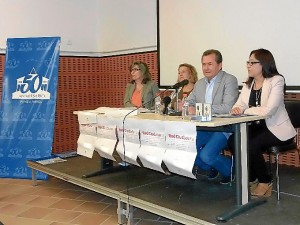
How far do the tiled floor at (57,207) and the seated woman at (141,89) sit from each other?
41.4 inches

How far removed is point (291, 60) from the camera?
10.9 ft

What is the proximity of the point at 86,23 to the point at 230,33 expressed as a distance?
2491mm

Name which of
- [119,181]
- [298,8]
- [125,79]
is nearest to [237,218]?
[119,181]

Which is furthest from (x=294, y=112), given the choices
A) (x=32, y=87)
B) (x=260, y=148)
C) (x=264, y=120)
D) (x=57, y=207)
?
(x=32, y=87)

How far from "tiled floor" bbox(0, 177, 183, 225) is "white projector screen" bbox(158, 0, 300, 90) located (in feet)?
5.73

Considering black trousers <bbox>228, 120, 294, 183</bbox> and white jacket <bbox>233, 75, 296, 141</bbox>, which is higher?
white jacket <bbox>233, 75, 296, 141</bbox>

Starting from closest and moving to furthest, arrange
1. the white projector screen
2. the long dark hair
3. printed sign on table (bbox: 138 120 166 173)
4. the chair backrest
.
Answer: printed sign on table (bbox: 138 120 166 173) → the long dark hair → the chair backrest → the white projector screen

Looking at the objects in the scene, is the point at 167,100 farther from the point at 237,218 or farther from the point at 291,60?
the point at 291,60

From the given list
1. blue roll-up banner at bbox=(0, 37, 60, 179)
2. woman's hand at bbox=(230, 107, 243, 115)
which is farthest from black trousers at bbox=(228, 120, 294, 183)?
blue roll-up banner at bbox=(0, 37, 60, 179)

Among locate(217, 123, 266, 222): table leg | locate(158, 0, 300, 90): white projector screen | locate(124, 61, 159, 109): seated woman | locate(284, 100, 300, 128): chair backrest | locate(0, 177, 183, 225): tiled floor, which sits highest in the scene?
locate(158, 0, 300, 90): white projector screen

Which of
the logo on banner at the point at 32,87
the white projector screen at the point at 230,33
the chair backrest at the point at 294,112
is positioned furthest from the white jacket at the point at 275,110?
the logo on banner at the point at 32,87

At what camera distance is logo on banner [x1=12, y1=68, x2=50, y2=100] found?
4227 mm

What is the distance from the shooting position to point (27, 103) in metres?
4.26

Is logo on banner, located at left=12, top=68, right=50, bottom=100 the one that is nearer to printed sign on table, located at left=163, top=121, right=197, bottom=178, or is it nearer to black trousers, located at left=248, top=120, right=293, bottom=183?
printed sign on table, located at left=163, top=121, right=197, bottom=178
